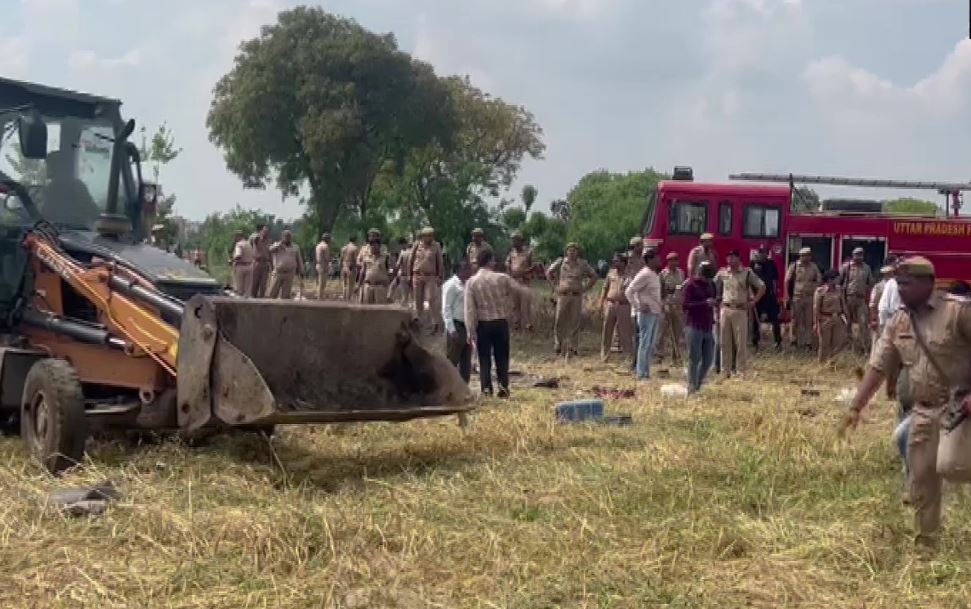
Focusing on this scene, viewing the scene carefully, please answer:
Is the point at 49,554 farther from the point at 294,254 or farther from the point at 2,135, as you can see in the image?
the point at 294,254

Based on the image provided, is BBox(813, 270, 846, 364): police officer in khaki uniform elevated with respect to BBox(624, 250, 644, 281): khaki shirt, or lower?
lower

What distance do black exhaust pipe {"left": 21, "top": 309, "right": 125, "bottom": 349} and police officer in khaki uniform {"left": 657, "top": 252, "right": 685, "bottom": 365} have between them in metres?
9.46

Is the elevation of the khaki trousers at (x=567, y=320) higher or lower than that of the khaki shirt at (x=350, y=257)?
lower

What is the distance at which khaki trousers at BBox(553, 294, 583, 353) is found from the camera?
1736cm

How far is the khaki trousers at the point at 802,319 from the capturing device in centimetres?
1894

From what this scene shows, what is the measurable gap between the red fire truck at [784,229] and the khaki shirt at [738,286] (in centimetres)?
602

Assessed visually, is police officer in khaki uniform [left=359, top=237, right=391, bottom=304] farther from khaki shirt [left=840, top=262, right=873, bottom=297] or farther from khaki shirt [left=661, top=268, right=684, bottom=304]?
khaki shirt [left=840, top=262, right=873, bottom=297]

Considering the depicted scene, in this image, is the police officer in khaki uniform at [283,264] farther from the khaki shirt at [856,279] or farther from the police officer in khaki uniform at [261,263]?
the khaki shirt at [856,279]

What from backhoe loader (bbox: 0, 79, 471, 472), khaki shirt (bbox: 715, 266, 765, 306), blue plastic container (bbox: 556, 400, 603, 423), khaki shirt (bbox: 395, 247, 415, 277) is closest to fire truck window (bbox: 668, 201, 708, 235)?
khaki shirt (bbox: 395, 247, 415, 277)

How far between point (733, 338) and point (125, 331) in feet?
29.3

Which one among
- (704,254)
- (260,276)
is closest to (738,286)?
(704,254)

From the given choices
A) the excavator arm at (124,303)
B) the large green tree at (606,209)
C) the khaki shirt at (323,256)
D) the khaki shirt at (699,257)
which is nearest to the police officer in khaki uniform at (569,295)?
the khaki shirt at (699,257)

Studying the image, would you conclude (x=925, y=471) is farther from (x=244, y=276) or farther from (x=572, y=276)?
(x=244, y=276)

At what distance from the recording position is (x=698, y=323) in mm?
13188
